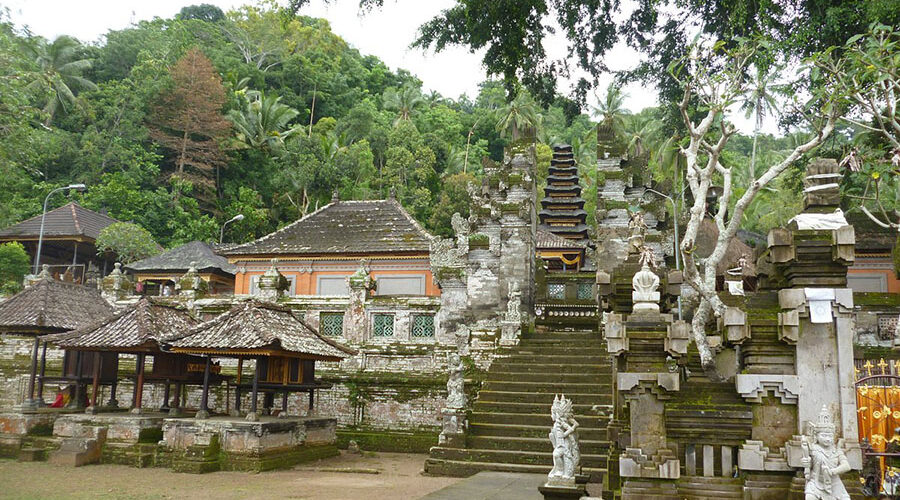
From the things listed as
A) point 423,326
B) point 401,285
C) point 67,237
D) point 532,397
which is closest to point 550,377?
point 532,397

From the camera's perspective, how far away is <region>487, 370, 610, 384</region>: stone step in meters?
16.4

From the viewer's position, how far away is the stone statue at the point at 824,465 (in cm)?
633

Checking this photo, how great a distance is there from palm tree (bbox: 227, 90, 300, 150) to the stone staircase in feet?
124

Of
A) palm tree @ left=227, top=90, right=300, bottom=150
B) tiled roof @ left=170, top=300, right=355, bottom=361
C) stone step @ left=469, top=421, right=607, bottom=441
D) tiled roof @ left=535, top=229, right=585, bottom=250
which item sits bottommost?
stone step @ left=469, top=421, right=607, bottom=441

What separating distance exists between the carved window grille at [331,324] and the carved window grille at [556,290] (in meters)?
6.92

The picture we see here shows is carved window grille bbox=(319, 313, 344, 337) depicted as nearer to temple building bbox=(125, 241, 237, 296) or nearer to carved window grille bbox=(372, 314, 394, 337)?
carved window grille bbox=(372, 314, 394, 337)

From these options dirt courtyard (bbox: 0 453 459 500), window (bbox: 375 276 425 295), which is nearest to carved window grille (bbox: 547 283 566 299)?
window (bbox: 375 276 425 295)

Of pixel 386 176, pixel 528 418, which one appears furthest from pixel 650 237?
pixel 386 176

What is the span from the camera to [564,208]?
37625 millimetres

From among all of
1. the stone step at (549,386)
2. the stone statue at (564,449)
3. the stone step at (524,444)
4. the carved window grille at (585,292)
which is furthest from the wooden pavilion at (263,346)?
the carved window grille at (585,292)

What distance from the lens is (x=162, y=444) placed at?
52.1 feet

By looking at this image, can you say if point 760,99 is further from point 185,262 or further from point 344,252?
point 185,262

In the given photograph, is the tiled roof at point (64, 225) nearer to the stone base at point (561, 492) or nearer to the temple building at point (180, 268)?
the temple building at point (180, 268)

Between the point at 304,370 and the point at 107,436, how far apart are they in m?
5.07
